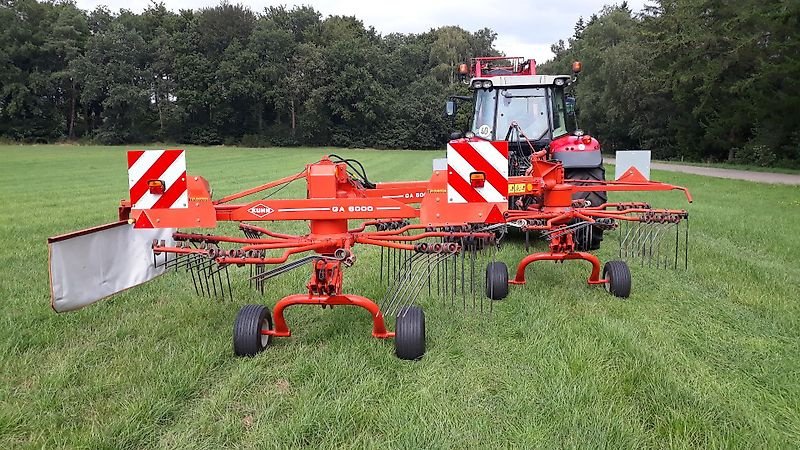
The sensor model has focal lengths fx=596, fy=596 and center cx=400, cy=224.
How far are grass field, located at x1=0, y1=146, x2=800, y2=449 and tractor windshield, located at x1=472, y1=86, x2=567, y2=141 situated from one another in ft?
9.74

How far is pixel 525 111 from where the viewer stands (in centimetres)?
798

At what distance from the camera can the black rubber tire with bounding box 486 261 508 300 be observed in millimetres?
4809

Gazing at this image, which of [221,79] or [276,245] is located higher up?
[221,79]

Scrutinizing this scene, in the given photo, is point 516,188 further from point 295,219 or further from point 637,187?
point 295,219

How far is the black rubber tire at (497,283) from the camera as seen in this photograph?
15.8 feet

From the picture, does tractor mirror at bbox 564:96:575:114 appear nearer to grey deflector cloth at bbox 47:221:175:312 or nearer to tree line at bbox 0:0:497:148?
grey deflector cloth at bbox 47:221:175:312

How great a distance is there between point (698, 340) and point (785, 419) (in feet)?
3.51

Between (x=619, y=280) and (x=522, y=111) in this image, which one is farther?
(x=522, y=111)

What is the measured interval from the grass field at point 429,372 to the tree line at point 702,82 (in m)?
16.7

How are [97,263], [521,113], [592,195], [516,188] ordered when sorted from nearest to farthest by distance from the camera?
1. [97,263]
2. [516,188]
3. [592,195]
4. [521,113]

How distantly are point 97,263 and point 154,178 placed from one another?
2.82ft

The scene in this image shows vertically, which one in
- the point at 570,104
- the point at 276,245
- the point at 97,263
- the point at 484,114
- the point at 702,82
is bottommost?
the point at 97,263

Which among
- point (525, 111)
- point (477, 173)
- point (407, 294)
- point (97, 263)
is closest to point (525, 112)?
point (525, 111)

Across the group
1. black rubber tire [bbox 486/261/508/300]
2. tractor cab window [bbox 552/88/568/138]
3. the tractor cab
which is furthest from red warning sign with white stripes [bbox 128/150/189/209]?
tractor cab window [bbox 552/88/568/138]
